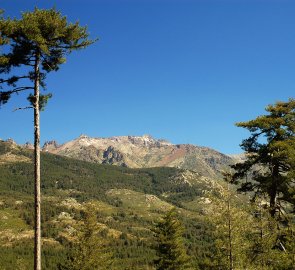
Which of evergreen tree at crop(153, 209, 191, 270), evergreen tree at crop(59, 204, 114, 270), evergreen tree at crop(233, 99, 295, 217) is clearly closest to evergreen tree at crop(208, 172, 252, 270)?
evergreen tree at crop(233, 99, 295, 217)

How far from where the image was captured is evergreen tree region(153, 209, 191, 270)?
74125mm

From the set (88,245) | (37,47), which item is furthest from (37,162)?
(88,245)

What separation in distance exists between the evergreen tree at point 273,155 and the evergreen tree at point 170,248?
122ft

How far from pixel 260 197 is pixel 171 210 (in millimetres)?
42985

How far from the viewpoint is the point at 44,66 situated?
30.8 metres

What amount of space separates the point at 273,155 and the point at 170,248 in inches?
1679

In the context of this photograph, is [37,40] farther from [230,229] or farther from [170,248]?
[170,248]

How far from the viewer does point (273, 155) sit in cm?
3709

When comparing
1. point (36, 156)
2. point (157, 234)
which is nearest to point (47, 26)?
point (36, 156)

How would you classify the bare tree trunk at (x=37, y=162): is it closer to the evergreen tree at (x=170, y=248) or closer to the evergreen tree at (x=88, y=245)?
the evergreen tree at (x=88, y=245)

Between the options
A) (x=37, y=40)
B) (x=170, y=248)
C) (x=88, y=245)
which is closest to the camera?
(x=37, y=40)

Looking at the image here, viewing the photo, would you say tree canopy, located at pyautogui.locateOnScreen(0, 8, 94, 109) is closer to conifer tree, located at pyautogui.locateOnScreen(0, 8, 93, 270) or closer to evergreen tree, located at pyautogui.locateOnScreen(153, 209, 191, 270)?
conifer tree, located at pyautogui.locateOnScreen(0, 8, 93, 270)

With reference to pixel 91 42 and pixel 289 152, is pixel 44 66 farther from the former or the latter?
pixel 289 152

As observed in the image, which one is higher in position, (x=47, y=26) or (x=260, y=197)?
(x=47, y=26)
